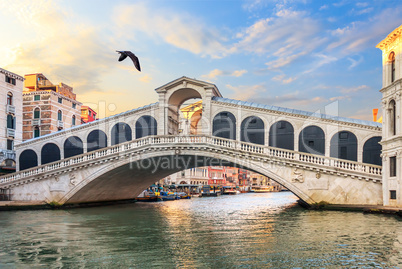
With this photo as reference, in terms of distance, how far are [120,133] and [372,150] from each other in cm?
1908

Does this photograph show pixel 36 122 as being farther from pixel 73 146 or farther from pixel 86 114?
pixel 86 114

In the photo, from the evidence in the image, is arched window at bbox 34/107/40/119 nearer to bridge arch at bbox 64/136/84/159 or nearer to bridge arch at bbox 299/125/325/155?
bridge arch at bbox 64/136/84/159

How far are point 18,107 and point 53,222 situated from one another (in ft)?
73.5

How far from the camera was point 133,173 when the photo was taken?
107ft

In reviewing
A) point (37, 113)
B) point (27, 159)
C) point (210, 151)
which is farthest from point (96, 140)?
point (37, 113)

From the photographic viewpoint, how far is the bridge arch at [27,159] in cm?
3481

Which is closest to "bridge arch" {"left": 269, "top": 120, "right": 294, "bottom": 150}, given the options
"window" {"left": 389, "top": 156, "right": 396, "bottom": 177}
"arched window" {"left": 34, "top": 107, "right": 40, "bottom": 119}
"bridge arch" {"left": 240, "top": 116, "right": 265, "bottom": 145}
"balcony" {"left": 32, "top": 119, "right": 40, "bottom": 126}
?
"bridge arch" {"left": 240, "top": 116, "right": 265, "bottom": 145}

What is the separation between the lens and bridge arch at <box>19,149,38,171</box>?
34.8 m

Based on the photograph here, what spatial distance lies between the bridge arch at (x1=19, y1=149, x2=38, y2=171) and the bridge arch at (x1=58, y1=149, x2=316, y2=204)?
620cm

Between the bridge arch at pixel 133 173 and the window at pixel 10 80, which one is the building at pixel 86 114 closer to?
the window at pixel 10 80

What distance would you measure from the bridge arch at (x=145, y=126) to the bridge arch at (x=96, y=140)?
2.96 meters

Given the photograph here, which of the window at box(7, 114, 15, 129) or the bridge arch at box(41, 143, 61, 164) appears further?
the window at box(7, 114, 15, 129)

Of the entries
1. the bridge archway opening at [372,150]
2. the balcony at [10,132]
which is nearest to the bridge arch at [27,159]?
the balcony at [10,132]

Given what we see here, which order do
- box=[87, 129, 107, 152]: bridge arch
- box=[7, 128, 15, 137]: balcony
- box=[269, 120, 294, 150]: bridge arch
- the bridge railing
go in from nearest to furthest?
the bridge railing → box=[269, 120, 294, 150]: bridge arch → box=[87, 129, 107, 152]: bridge arch → box=[7, 128, 15, 137]: balcony
